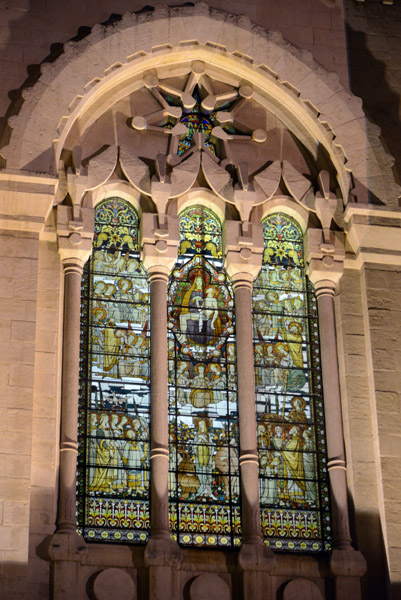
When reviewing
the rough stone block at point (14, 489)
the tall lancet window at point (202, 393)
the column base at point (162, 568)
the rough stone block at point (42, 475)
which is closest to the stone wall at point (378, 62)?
the tall lancet window at point (202, 393)

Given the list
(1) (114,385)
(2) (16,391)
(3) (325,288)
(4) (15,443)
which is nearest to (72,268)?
(1) (114,385)

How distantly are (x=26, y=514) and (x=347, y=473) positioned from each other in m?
3.10

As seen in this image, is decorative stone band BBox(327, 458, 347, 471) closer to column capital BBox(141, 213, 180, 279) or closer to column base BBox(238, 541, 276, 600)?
column base BBox(238, 541, 276, 600)

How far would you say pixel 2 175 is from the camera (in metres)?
14.5

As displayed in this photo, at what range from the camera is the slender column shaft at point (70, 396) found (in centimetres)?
1356

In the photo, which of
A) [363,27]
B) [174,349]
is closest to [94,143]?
[174,349]

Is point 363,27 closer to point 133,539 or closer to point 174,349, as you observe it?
point 174,349

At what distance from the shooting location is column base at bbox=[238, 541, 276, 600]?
44.3ft

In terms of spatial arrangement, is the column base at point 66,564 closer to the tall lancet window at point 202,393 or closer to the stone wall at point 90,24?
the tall lancet window at point 202,393

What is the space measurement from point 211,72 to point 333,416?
399cm

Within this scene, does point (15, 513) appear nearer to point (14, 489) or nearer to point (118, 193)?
point (14, 489)

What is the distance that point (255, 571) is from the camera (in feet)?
44.5

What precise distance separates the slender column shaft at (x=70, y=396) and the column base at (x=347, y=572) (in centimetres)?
237

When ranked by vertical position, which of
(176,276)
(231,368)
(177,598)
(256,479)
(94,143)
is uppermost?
(94,143)
